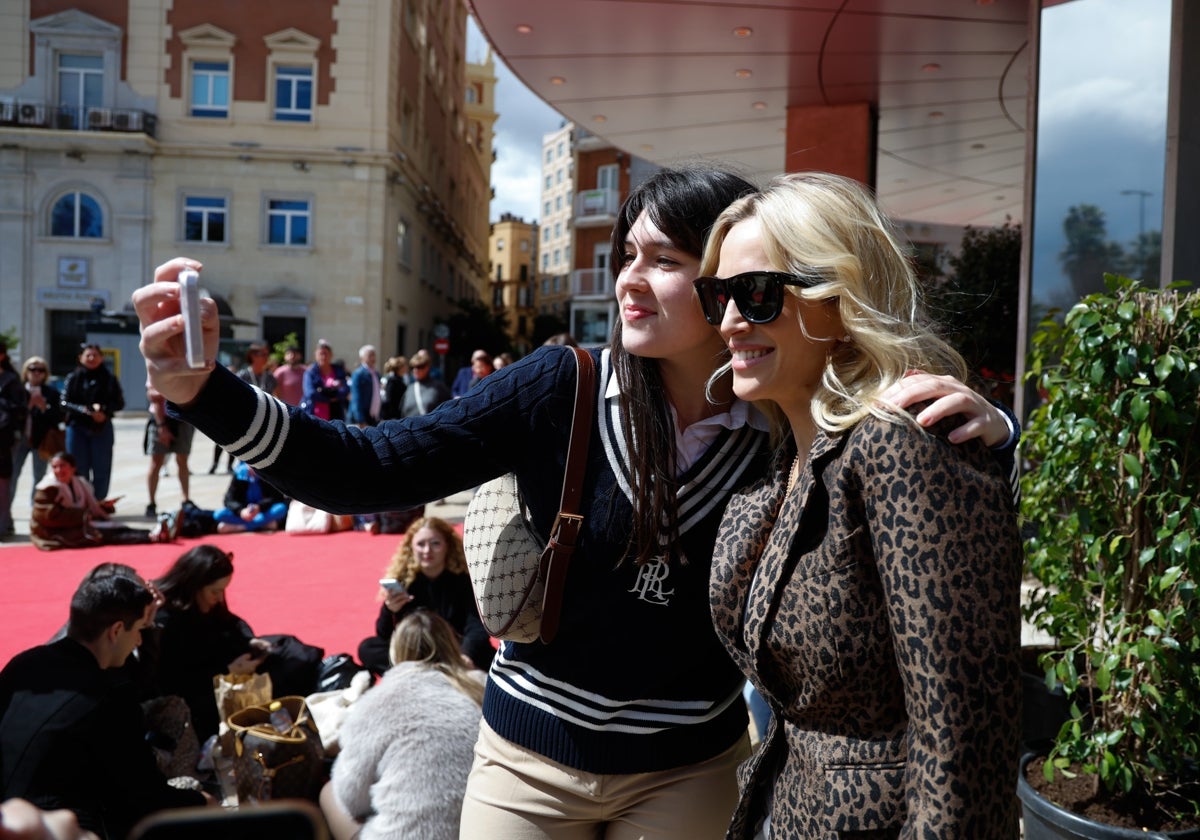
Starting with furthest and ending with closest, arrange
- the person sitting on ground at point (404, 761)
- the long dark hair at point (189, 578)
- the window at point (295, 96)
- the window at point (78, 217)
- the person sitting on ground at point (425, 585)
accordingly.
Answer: the window at point (295, 96), the window at point (78, 217), the person sitting on ground at point (425, 585), the long dark hair at point (189, 578), the person sitting on ground at point (404, 761)

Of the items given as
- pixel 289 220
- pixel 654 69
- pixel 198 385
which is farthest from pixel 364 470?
pixel 289 220

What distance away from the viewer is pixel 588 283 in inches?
1475

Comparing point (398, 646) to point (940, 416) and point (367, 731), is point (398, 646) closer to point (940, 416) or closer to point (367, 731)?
point (367, 731)

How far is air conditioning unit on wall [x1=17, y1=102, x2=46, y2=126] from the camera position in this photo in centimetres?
3012

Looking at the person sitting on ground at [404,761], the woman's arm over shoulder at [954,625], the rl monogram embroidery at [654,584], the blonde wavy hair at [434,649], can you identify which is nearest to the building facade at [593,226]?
the blonde wavy hair at [434,649]

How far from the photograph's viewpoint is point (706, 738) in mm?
1880

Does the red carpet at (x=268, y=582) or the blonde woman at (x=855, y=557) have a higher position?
the blonde woman at (x=855, y=557)

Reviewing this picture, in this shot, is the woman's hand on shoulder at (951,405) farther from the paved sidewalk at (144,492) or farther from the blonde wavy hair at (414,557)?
the paved sidewalk at (144,492)

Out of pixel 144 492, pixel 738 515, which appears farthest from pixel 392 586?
pixel 144 492

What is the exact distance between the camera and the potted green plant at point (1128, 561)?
3.01m

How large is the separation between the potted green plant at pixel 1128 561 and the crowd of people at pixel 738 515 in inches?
70.2

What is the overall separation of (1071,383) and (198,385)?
2.85 metres

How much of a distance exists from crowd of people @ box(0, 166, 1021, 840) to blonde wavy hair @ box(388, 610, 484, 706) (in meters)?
1.91

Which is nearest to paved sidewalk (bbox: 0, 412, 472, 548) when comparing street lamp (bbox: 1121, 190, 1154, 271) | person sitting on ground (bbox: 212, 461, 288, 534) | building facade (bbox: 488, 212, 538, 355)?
person sitting on ground (bbox: 212, 461, 288, 534)
